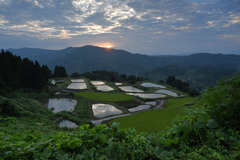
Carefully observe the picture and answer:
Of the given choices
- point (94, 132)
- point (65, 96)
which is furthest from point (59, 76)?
point (94, 132)

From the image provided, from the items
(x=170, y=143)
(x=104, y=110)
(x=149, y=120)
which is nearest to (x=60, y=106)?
(x=104, y=110)

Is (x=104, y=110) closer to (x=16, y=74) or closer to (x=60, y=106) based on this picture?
(x=60, y=106)

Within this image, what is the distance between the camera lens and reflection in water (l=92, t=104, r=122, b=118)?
2735 cm

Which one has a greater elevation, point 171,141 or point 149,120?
point 171,141

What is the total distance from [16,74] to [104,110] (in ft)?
88.2

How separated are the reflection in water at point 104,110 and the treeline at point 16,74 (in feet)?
68.9

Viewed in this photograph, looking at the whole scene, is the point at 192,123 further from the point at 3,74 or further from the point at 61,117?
the point at 3,74

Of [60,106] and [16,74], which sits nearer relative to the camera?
[60,106]

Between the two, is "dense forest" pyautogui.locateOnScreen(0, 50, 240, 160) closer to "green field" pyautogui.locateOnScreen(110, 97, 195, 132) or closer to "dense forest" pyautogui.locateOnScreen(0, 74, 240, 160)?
"dense forest" pyautogui.locateOnScreen(0, 74, 240, 160)

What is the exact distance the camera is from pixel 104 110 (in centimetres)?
2977

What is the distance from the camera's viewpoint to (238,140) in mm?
2662

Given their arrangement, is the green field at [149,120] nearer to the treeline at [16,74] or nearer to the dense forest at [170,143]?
the dense forest at [170,143]

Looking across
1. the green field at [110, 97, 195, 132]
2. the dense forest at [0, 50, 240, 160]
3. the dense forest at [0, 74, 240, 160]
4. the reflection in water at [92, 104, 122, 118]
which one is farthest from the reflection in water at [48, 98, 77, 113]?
the dense forest at [0, 74, 240, 160]

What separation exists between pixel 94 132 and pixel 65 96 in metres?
38.3
